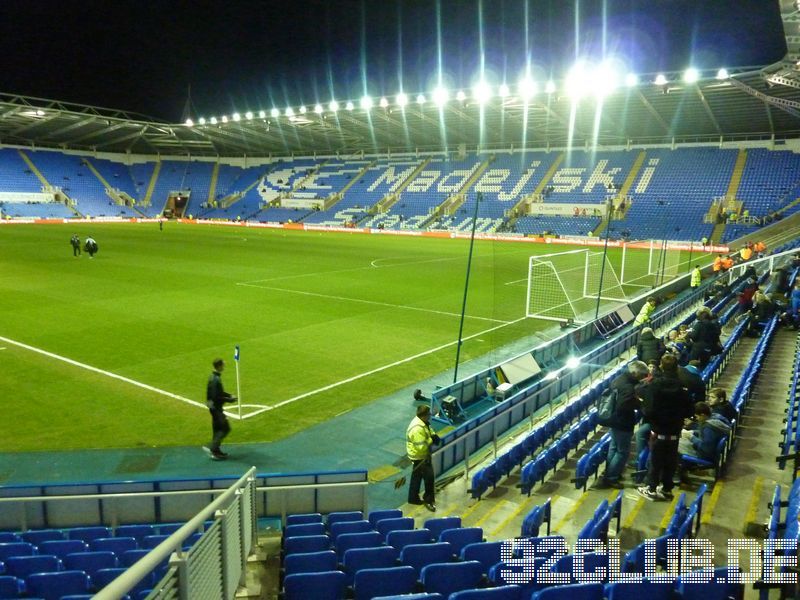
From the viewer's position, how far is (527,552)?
4.93 m

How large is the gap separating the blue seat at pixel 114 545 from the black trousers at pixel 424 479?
3.57 m

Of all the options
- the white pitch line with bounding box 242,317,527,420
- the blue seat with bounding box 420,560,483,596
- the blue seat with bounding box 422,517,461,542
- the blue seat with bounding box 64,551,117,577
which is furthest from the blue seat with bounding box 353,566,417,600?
the white pitch line with bounding box 242,317,527,420

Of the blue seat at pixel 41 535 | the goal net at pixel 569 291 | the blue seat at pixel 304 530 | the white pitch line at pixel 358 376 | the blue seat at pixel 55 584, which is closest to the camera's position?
the blue seat at pixel 55 584

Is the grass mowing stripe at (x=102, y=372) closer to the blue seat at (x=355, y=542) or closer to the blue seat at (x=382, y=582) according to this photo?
the blue seat at (x=355, y=542)

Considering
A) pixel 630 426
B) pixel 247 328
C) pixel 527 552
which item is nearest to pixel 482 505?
pixel 630 426

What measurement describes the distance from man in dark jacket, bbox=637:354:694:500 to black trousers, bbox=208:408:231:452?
6.52 m

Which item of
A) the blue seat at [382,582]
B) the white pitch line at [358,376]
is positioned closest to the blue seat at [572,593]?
the blue seat at [382,582]

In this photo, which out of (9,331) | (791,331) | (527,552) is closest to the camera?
(527,552)

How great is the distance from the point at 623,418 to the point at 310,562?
4464 mm

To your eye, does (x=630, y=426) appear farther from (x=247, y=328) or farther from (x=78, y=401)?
(x=247, y=328)

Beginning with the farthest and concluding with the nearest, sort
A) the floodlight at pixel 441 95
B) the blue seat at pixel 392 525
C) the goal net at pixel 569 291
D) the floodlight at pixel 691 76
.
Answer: the floodlight at pixel 441 95 → the floodlight at pixel 691 76 → the goal net at pixel 569 291 → the blue seat at pixel 392 525

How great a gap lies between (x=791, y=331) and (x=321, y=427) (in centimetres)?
1344

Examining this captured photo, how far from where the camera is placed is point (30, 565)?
15.7ft

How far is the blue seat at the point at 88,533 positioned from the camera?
6093 millimetres
